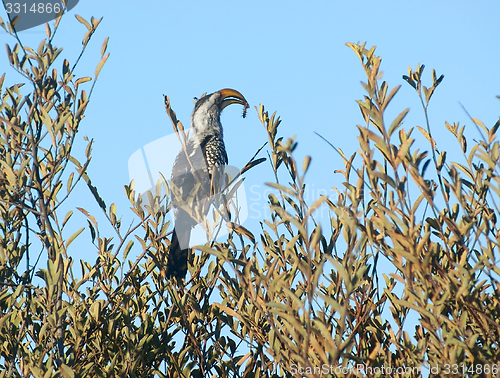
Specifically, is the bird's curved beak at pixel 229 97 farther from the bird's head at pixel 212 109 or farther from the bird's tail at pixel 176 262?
the bird's tail at pixel 176 262

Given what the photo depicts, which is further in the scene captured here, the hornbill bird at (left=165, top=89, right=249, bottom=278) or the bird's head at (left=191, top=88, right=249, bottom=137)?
the bird's head at (left=191, top=88, right=249, bottom=137)

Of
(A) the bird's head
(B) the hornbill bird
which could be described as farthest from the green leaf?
(A) the bird's head

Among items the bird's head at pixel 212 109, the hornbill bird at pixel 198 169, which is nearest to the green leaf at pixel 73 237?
the hornbill bird at pixel 198 169

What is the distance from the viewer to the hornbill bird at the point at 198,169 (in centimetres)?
335

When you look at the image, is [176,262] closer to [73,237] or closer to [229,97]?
[73,237]

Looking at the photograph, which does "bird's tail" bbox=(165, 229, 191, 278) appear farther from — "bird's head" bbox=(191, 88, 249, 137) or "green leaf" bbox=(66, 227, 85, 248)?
"bird's head" bbox=(191, 88, 249, 137)

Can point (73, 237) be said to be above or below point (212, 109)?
below

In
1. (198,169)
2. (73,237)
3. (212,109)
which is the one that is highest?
(212,109)

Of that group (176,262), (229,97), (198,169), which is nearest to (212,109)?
(229,97)

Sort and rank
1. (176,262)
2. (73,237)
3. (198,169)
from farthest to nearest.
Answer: (198,169) < (176,262) < (73,237)

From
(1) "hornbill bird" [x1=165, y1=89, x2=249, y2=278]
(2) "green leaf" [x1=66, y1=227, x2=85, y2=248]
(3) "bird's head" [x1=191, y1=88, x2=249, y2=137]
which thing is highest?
(3) "bird's head" [x1=191, y1=88, x2=249, y2=137]

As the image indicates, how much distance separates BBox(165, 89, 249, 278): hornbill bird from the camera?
11.0 ft

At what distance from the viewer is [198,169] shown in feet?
18.6

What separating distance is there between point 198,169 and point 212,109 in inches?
76.4
